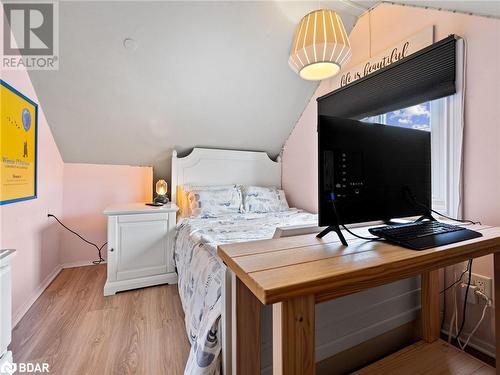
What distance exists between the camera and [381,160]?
101 centimetres

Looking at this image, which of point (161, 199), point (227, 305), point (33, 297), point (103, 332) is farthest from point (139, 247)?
point (227, 305)

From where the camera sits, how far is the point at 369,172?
0.96m

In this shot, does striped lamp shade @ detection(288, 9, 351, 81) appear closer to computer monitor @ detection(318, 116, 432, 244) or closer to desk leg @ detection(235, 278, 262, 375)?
computer monitor @ detection(318, 116, 432, 244)

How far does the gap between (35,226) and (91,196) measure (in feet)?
2.39

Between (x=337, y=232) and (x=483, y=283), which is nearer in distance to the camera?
(x=337, y=232)

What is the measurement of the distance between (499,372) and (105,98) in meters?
3.05

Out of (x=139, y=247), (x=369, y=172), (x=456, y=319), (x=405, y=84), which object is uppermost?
(x=405, y=84)

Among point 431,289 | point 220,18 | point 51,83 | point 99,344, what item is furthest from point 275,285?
point 51,83

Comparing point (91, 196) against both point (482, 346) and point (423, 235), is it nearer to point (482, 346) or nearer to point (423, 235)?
point (423, 235)

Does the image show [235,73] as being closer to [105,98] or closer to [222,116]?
[222,116]

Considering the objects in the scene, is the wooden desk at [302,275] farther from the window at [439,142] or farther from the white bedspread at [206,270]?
the window at [439,142]

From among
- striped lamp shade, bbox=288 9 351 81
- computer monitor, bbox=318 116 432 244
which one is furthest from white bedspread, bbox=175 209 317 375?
striped lamp shade, bbox=288 9 351 81

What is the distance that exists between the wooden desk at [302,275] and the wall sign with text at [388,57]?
1314 mm

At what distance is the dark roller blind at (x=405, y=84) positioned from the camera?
145cm
